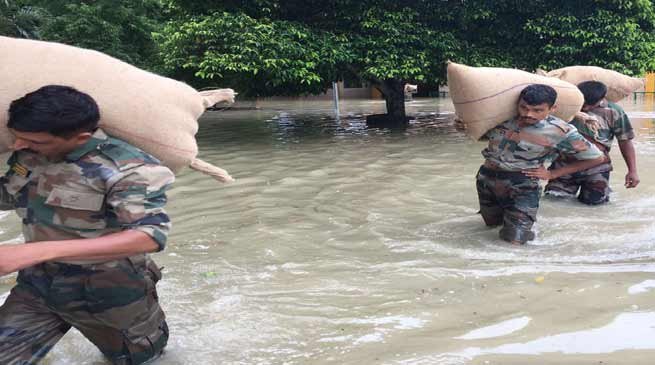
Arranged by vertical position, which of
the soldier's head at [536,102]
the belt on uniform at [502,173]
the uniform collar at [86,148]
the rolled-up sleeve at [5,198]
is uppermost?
the uniform collar at [86,148]

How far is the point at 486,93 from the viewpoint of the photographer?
4098mm

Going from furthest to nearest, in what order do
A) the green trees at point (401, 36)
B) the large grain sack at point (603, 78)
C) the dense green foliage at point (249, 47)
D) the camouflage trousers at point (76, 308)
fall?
the green trees at point (401, 36) < the dense green foliage at point (249, 47) < the large grain sack at point (603, 78) < the camouflage trousers at point (76, 308)

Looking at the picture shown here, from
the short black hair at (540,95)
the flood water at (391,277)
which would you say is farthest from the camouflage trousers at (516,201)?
the short black hair at (540,95)

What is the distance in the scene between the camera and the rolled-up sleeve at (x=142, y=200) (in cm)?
203

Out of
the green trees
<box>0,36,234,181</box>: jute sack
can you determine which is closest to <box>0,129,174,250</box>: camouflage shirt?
<box>0,36,234,181</box>: jute sack

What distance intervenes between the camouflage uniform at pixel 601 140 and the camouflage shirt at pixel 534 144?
984mm

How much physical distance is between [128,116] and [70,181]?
1.17 ft

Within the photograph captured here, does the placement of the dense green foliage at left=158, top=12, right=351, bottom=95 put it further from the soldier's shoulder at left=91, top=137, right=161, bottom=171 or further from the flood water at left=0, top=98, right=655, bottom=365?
the soldier's shoulder at left=91, top=137, right=161, bottom=171

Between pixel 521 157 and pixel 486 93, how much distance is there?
0.50 metres

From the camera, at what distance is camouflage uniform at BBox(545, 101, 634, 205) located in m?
5.19

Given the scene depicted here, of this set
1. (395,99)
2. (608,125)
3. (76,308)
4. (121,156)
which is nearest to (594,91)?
(608,125)

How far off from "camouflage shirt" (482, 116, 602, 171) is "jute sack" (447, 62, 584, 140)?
11 cm

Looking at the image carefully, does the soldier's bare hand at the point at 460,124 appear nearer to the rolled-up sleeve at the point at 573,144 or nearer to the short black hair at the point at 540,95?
the short black hair at the point at 540,95

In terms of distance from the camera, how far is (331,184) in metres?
6.56
